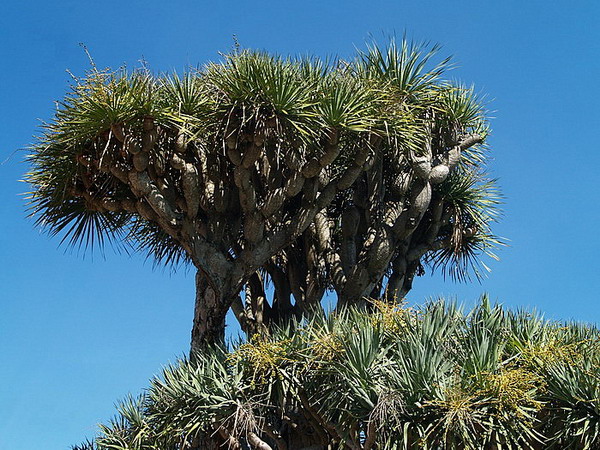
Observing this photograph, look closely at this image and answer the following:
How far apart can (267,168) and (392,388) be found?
132 inches

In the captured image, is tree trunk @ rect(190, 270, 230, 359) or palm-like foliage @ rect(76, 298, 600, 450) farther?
tree trunk @ rect(190, 270, 230, 359)

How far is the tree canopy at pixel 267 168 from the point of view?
9438 mm

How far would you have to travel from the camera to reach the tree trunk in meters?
9.67

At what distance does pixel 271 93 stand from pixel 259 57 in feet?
1.74

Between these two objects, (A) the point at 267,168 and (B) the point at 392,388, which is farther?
(A) the point at 267,168

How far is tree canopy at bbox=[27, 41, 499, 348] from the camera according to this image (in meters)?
9.44

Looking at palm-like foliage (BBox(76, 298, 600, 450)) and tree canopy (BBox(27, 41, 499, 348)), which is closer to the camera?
palm-like foliage (BBox(76, 298, 600, 450))

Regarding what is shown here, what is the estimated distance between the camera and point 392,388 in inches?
301

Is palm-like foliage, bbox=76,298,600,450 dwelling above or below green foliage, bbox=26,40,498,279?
below

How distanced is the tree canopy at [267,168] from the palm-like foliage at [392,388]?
3.08 ft

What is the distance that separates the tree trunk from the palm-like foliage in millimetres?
564

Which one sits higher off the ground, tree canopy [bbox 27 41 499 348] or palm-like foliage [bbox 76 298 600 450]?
tree canopy [bbox 27 41 499 348]

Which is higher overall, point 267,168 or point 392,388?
point 267,168

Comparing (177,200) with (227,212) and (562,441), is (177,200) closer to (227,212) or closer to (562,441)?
(227,212)
